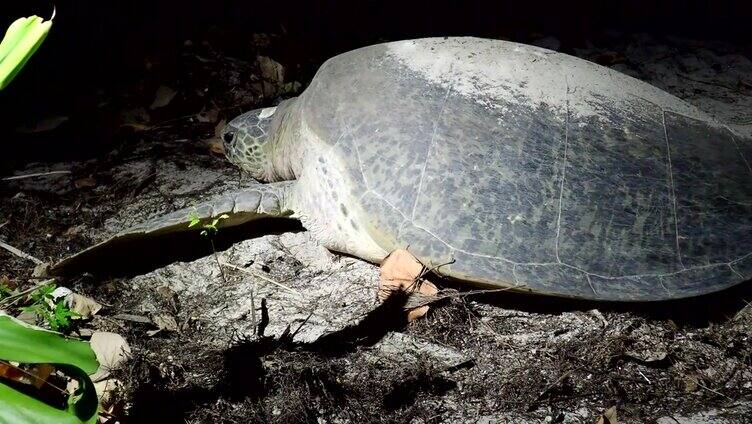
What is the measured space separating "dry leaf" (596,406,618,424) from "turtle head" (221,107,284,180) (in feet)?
5.90

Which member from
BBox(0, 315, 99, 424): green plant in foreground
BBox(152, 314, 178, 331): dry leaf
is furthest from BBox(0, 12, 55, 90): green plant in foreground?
BBox(152, 314, 178, 331): dry leaf

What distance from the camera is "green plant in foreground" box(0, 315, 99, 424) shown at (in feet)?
3.42

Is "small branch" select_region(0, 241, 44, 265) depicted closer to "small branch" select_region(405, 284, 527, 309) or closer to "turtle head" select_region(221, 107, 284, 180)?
"turtle head" select_region(221, 107, 284, 180)

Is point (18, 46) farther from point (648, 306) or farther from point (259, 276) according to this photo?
point (648, 306)

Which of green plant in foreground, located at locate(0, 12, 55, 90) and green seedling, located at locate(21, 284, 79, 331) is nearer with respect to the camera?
green plant in foreground, located at locate(0, 12, 55, 90)

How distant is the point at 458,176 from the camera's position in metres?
1.83

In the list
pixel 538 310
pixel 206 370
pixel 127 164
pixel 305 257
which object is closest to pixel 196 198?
pixel 127 164

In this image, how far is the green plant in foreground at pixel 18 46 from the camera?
115 cm

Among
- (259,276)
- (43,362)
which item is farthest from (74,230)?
(43,362)

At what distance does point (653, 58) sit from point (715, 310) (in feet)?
7.70

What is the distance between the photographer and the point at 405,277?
1.89 metres

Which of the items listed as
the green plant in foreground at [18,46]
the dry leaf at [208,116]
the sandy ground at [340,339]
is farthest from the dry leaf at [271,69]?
the green plant in foreground at [18,46]

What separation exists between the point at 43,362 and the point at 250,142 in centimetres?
165

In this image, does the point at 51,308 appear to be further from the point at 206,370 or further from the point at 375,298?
the point at 375,298
